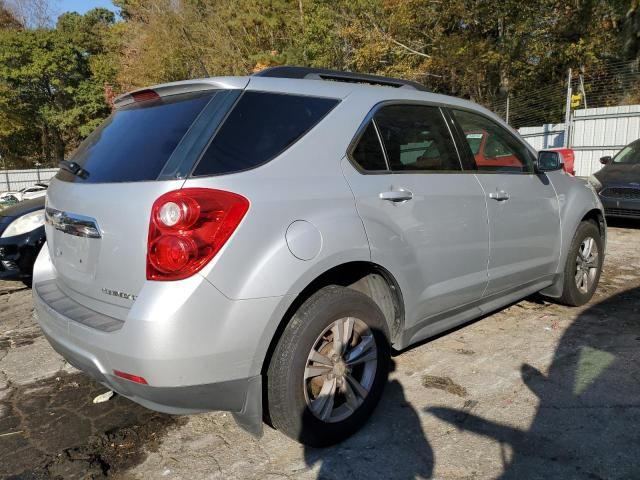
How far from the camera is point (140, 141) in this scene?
2.46 m

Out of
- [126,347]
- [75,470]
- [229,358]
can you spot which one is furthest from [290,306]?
[75,470]

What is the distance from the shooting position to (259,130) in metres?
2.34

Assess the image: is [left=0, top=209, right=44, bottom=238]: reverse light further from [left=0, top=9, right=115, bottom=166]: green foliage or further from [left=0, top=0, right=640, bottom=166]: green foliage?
[left=0, top=9, right=115, bottom=166]: green foliage

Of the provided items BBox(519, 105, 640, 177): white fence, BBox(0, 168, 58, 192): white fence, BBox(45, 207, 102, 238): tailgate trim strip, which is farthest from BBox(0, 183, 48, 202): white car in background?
BBox(519, 105, 640, 177): white fence

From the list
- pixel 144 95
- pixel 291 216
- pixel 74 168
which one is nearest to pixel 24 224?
pixel 74 168

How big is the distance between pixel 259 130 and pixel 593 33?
20628 mm

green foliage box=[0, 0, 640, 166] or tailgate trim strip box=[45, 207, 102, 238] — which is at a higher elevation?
green foliage box=[0, 0, 640, 166]

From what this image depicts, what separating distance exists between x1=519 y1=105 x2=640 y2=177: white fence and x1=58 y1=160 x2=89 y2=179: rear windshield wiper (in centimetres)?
1502

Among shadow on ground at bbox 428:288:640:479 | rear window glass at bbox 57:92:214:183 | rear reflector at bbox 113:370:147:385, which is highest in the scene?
rear window glass at bbox 57:92:214:183

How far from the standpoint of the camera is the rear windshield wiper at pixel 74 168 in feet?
8.48

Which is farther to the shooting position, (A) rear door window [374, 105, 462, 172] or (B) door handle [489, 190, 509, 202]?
(B) door handle [489, 190, 509, 202]

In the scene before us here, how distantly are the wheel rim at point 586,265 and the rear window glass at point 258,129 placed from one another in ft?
9.79

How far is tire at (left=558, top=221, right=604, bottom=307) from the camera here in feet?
14.0

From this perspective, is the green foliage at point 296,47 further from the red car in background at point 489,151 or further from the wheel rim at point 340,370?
the wheel rim at point 340,370
